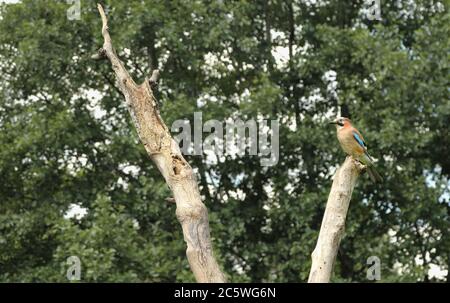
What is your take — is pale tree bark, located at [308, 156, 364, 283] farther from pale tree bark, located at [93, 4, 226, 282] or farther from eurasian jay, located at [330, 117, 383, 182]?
eurasian jay, located at [330, 117, 383, 182]

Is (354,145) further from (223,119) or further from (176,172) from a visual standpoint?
(223,119)

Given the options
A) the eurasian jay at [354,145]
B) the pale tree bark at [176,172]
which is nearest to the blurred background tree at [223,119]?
the eurasian jay at [354,145]

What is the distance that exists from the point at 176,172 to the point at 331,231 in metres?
1.17

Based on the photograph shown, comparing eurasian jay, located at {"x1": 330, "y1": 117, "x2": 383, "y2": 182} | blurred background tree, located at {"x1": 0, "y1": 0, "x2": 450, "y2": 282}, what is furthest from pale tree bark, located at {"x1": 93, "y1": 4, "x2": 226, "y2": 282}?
blurred background tree, located at {"x1": 0, "y1": 0, "x2": 450, "y2": 282}

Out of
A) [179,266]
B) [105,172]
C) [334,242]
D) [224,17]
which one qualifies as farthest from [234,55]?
[334,242]

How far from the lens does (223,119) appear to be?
1562 cm

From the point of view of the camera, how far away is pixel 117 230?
14609 millimetres

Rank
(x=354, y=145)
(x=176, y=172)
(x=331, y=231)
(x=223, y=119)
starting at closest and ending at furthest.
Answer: (x=331, y=231) → (x=176, y=172) → (x=354, y=145) → (x=223, y=119)

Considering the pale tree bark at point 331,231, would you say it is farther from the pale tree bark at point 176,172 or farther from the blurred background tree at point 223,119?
the blurred background tree at point 223,119

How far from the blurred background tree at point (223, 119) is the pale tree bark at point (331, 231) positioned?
25.2ft

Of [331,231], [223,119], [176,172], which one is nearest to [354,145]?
[331,231]

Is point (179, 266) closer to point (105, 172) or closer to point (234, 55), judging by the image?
point (105, 172)

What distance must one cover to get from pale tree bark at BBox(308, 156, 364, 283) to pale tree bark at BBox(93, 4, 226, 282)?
654mm

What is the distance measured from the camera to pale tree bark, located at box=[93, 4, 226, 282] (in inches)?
259
